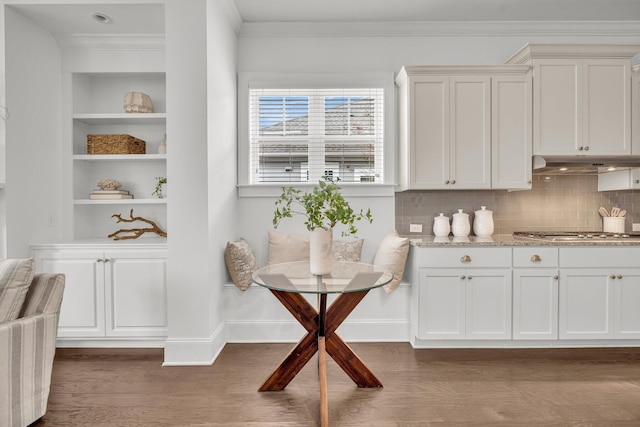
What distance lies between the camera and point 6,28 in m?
2.81

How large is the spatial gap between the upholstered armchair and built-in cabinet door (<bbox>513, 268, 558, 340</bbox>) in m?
3.16

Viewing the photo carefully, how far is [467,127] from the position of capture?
330cm

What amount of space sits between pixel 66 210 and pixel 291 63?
2434mm

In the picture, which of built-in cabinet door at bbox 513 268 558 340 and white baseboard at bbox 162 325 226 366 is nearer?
white baseboard at bbox 162 325 226 366

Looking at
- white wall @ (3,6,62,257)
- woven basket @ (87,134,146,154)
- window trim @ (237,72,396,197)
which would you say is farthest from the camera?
window trim @ (237,72,396,197)

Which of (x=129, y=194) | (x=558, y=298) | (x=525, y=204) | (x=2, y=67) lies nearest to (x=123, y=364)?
(x=129, y=194)

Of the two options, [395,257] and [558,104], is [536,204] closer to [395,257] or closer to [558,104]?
[558,104]

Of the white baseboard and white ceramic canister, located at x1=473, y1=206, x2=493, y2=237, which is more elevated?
white ceramic canister, located at x1=473, y1=206, x2=493, y2=237

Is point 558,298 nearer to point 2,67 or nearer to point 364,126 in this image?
point 364,126

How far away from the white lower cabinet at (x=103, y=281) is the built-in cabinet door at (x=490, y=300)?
2437mm

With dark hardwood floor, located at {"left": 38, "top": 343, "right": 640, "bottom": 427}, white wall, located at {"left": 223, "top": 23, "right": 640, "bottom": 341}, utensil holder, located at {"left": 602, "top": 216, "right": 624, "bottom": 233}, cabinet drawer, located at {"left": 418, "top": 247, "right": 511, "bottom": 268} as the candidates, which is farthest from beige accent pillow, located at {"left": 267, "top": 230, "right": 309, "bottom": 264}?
utensil holder, located at {"left": 602, "top": 216, "right": 624, "bottom": 233}

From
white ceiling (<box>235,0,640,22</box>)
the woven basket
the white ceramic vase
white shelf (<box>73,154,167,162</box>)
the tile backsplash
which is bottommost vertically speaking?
the white ceramic vase

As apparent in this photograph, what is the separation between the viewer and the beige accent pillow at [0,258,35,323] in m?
1.91

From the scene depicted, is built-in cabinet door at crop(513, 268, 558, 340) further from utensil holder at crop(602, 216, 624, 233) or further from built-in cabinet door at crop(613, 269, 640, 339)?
utensil holder at crop(602, 216, 624, 233)
